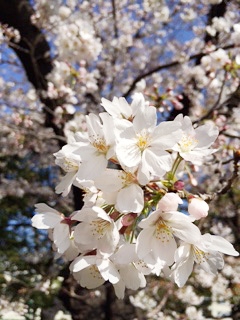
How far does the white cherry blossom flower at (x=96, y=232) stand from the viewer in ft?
3.10

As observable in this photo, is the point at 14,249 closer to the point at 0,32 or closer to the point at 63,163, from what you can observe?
the point at 0,32

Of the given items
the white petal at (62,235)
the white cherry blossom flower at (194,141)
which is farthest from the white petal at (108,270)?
the white cherry blossom flower at (194,141)

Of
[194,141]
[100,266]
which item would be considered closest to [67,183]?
[100,266]

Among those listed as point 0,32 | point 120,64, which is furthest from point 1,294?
point 0,32

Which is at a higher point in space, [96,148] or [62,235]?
[96,148]

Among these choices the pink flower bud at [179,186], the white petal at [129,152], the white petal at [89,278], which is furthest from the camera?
the white petal at [89,278]

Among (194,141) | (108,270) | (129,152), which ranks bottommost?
(108,270)

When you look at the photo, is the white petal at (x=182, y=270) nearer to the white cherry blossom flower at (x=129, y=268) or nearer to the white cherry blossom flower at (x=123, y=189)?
the white cherry blossom flower at (x=129, y=268)

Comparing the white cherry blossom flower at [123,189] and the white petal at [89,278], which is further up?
the white cherry blossom flower at [123,189]

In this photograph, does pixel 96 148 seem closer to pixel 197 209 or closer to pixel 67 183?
pixel 67 183

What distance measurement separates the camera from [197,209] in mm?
944

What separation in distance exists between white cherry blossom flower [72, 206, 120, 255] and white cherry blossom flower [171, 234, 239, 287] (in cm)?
16

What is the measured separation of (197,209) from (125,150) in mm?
219

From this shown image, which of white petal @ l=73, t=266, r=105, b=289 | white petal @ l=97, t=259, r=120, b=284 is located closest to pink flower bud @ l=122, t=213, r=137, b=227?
white petal @ l=97, t=259, r=120, b=284
